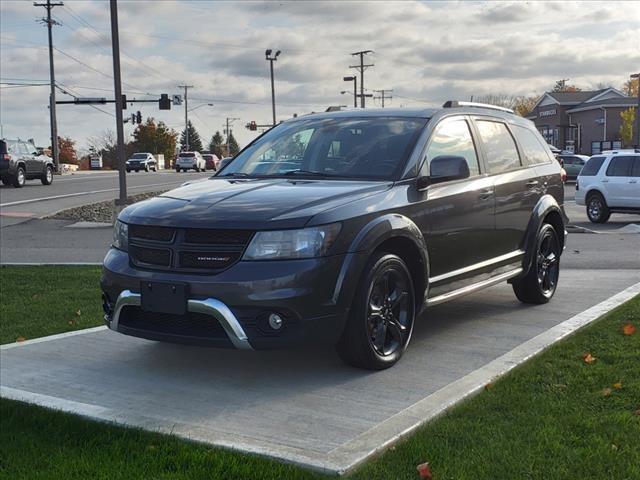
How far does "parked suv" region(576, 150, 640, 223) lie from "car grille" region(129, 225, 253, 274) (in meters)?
15.8

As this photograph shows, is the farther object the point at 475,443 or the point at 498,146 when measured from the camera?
the point at 498,146

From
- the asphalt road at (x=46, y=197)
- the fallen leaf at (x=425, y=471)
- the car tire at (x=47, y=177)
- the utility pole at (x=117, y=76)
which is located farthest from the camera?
the car tire at (x=47, y=177)

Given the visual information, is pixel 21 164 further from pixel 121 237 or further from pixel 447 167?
pixel 447 167

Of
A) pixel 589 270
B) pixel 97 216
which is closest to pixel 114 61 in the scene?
pixel 97 216

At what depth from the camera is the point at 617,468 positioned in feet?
11.4

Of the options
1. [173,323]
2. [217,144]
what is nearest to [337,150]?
[173,323]

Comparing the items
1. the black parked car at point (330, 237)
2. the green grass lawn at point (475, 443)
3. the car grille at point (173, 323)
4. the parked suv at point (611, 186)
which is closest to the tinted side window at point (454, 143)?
the black parked car at point (330, 237)

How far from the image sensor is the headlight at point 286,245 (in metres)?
4.62

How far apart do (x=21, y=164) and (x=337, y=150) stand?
28089mm

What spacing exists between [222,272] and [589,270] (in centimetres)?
662

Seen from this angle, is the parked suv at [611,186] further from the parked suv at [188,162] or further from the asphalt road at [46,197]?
the parked suv at [188,162]

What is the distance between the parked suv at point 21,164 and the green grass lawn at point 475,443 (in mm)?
27725

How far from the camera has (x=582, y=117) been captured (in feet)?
276

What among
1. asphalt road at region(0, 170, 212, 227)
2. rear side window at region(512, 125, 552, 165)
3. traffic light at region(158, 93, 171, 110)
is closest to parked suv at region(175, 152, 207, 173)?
traffic light at region(158, 93, 171, 110)
